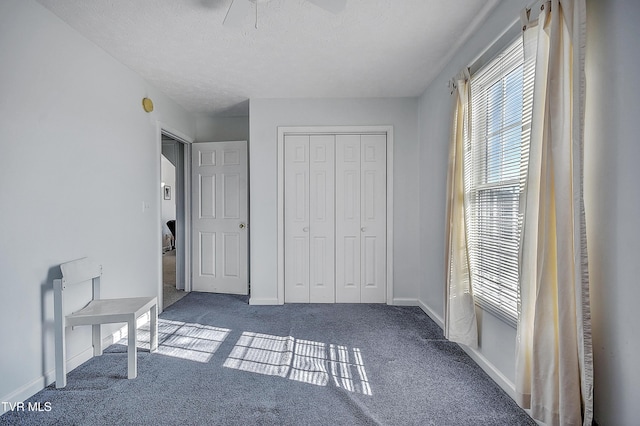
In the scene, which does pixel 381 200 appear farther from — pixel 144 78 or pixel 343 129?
pixel 144 78

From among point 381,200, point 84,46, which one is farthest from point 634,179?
point 84,46

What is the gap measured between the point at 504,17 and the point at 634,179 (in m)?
1.33

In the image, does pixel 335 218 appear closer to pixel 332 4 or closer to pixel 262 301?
pixel 262 301

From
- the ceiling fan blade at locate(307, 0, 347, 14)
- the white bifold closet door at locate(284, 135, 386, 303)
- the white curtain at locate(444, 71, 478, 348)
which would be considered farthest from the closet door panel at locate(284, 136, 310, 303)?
the ceiling fan blade at locate(307, 0, 347, 14)

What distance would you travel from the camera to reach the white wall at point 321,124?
3574 mm

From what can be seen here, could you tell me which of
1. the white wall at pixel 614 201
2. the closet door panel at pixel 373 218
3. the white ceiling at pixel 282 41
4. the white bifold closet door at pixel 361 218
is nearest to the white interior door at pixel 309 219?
the white bifold closet door at pixel 361 218

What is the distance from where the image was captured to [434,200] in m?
3.08

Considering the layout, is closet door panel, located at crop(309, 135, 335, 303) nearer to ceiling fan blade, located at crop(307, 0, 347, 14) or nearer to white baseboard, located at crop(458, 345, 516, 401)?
white baseboard, located at crop(458, 345, 516, 401)

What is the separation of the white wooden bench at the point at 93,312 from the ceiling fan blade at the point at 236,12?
190 cm

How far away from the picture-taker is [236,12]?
1.78 metres

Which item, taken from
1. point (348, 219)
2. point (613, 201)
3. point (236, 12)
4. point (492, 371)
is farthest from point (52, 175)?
point (492, 371)

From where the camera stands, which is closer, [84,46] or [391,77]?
[84,46]

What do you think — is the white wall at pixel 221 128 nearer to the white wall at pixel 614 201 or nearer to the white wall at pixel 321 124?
the white wall at pixel 321 124

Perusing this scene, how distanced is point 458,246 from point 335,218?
5.24ft
